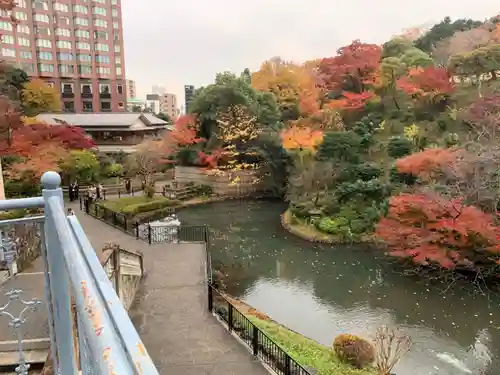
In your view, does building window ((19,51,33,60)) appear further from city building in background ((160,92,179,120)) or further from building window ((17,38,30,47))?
city building in background ((160,92,179,120))

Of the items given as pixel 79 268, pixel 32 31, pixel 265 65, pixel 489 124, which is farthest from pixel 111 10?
pixel 79 268

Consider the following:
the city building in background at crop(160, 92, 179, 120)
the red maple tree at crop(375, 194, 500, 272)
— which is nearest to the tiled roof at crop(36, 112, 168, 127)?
the red maple tree at crop(375, 194, 500, 272)

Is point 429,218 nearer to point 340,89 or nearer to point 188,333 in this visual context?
point 188,333

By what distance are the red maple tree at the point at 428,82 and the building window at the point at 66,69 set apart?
132 feet

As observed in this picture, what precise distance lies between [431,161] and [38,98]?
35373 mm

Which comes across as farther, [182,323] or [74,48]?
[74,48]

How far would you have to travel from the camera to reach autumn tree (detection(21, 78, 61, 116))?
38.0 meters

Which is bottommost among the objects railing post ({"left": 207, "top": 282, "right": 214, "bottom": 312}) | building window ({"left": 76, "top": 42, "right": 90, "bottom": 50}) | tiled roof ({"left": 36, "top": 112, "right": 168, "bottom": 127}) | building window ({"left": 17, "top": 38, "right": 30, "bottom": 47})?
railing post ({"left": 207, "top": 282, "right": 214, "bottom": 312})

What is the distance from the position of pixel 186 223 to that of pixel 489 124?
13.6 m

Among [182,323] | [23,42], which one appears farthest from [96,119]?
[182,323]

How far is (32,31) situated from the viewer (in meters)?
48.6

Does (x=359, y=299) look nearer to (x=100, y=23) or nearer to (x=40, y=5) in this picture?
(x=40, y=5)

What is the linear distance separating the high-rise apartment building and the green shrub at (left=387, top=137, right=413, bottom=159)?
4109cm

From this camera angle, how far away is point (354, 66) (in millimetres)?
29172
